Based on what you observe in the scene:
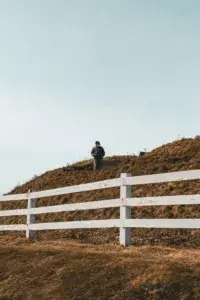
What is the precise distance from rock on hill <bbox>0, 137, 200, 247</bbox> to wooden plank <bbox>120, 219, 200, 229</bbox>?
2019mm

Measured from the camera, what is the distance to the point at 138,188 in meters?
23.3

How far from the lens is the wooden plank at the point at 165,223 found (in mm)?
9714

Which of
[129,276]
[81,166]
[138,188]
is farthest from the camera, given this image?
[81,166]

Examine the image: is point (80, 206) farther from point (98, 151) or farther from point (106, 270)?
point (98, 151)

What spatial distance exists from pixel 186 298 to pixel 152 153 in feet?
80.5

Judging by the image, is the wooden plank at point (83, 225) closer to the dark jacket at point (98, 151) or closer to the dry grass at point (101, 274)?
the dry grass at point (101, 274)

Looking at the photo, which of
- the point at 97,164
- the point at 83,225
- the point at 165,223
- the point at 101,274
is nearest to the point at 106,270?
the point at 101,274

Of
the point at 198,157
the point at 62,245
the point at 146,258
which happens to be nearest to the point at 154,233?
the point at 62,245

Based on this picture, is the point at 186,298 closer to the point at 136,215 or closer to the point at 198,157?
the point at 136,215

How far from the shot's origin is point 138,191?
22.6 m

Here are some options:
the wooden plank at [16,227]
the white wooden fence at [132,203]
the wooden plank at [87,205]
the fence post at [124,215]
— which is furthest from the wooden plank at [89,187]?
the wooden plank at [16,227]

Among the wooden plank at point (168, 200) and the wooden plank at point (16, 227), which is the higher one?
the wooden plank at point (168, 200)

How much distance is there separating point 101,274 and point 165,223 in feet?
6.79

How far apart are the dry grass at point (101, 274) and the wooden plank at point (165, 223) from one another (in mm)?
499
